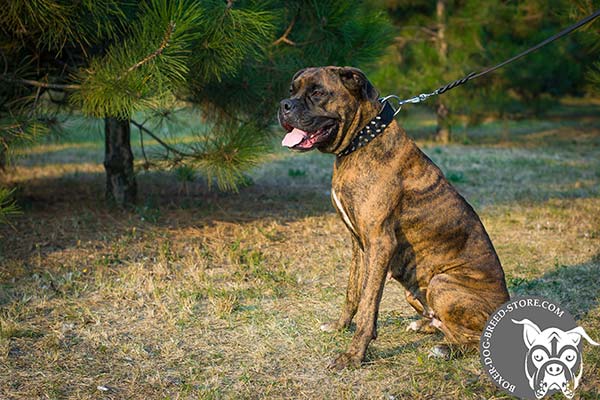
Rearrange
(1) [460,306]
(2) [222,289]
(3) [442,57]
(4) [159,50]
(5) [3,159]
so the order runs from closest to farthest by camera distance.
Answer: (1) [460,306] → (4) [159,50] → (2) [222,289] → (5) [3,159] → (3) [442,57]

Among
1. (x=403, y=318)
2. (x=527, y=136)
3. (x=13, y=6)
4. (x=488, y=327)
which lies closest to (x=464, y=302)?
(x=488, y=327)

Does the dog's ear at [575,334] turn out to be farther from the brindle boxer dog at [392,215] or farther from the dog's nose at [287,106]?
the dog's nose at [287,106]

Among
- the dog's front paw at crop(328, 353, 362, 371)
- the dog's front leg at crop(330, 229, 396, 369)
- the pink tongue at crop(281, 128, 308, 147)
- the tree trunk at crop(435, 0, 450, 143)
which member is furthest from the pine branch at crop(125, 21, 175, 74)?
the tree trunk at crop(435, 0, 450, 143)

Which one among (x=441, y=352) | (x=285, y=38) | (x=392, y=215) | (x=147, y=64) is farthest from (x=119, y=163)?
(x=441, y=352)

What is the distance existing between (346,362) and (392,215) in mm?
727

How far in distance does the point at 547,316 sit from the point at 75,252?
3.50 meters

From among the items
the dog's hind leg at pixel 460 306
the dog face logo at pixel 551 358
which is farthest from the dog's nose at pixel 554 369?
the dog's hind leg at pixel 460 306

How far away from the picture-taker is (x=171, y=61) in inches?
162

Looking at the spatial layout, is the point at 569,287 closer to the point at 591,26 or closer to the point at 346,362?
the point at 346,362

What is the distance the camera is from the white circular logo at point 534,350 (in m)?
2.75

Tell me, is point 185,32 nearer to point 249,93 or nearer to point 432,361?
point 249,93

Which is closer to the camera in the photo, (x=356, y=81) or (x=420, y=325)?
(x=356, y=81)

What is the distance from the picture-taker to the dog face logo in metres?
2.75

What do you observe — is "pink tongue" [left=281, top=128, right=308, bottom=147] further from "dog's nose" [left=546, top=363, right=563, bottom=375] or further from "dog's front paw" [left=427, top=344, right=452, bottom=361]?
"dog's nose" [left=546, top=363, right=563, bottom=375]
